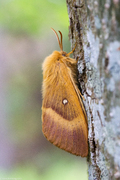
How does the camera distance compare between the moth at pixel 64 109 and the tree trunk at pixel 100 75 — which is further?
the moth at pixel 64 109

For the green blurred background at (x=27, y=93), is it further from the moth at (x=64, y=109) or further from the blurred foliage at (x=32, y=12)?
the moth at (x=64, y=109)

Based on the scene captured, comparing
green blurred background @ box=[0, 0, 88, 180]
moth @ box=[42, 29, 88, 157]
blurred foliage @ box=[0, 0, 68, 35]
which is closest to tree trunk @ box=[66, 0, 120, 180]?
moth @ box=[42, 29, 88, 157]

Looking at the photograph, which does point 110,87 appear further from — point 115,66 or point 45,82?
point 45,82

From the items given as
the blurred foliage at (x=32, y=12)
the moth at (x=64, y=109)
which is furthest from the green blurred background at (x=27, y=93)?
the moth at (x=64, y=109)

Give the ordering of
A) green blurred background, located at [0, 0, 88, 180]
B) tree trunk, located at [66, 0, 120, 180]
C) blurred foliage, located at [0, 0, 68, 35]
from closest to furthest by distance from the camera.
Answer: tree trunk, located at [66, 0, 120, 180]
blurred foliage, located at [0, 0, 68, 35]
green blurred background, located at [0, 0, 88, 180]

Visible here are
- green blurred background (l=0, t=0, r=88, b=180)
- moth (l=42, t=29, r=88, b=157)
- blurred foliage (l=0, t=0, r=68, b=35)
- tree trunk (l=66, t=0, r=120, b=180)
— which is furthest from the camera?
green blurred background (l=0, t=0, r=88, b=180)

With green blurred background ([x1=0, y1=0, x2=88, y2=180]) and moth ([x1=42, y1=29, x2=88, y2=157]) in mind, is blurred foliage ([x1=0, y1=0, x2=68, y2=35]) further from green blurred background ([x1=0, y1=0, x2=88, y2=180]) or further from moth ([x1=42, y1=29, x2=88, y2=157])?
moth ([x1=42, y1=29, x2=88, y2=157])

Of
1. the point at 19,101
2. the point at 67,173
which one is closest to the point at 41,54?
the point at 19,101

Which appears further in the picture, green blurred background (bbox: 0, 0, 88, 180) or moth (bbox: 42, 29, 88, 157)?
green blurred background (bbox: 0, 0, 88, 180)
